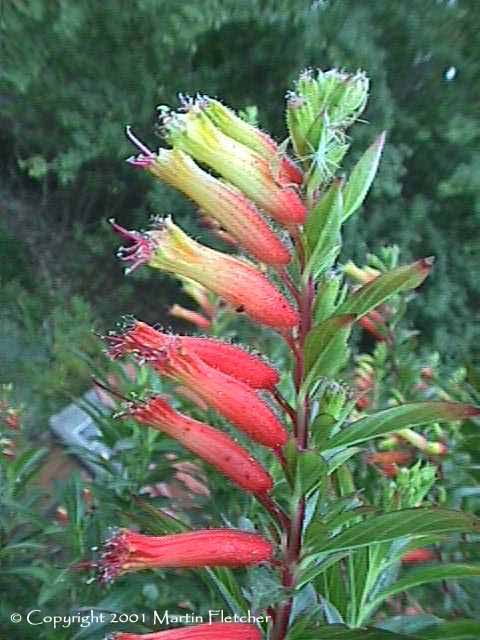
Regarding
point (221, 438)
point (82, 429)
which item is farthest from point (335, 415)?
point (82, 429)

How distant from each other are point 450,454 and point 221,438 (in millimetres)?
367

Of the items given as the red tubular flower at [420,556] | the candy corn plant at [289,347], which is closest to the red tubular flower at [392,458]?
the red tubular flower at [420,556]

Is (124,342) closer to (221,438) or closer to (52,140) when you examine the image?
(221,438)

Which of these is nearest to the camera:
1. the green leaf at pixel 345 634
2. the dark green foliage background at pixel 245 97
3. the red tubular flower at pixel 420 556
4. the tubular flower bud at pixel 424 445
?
the green leaf at pixel 345 634

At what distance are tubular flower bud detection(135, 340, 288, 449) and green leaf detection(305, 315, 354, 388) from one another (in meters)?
0.03

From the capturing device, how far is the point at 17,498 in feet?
3.00

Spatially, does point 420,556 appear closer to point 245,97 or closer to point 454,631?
point 454,631

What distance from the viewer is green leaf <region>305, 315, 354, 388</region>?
46cm

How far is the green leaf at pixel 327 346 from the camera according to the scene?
461 millimetres

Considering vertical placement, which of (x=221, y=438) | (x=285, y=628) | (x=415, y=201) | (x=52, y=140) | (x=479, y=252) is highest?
(x=52, y=140)

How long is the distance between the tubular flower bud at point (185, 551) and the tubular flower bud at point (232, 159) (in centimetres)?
18

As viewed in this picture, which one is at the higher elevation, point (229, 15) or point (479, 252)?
point (229, 15)

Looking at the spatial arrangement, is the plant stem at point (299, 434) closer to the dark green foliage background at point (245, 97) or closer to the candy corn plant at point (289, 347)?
the candy corn plant at point (289, 347)

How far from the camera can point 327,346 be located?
472mm
